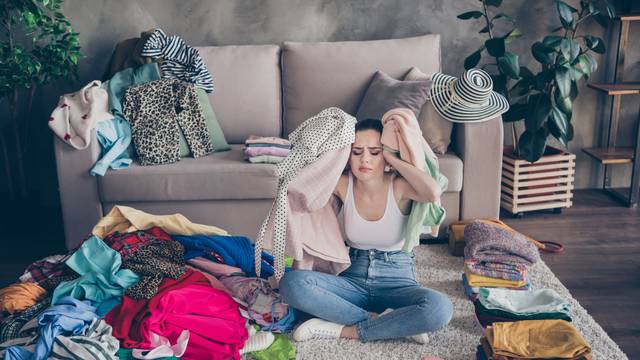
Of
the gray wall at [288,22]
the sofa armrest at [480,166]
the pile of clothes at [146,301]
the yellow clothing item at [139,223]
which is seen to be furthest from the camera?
the gray wall at [288,22]

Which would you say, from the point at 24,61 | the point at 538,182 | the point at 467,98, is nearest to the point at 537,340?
the point at 467,98

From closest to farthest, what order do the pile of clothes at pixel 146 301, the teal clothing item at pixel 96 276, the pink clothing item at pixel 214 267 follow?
1. the pile of clothes at pixel 146 301
2. the teal clothing item at pixel 96 276
3. the pink clothing item at pixel 214 267

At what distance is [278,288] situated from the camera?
2.64 meters

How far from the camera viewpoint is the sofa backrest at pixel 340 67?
3.69 m

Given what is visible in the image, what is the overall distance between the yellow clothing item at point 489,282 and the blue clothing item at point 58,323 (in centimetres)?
143

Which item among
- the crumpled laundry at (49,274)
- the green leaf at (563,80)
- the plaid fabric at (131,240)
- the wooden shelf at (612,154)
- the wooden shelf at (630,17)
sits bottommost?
the crumpled laundry at (49,274)

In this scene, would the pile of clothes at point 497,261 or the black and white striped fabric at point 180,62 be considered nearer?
the pile of clothes at point 497,261

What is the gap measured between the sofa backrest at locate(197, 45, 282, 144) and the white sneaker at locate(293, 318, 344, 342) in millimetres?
1451

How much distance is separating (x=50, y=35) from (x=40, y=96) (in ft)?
1.16

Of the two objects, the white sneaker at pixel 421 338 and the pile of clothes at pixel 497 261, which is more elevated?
the pile of clothes at pixel 497 261

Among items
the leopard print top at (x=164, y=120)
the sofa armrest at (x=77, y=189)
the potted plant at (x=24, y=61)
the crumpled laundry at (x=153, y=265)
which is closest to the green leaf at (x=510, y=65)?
the leopard print top at (x=164, y=120)

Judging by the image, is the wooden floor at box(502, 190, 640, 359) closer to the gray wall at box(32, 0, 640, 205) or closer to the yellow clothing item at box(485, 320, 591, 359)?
the yellow clothing item at box(485, 320, 591, 359)

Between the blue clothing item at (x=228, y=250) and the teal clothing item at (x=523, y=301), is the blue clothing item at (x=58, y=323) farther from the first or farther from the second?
the teal clothing item at (x=523, y=301)

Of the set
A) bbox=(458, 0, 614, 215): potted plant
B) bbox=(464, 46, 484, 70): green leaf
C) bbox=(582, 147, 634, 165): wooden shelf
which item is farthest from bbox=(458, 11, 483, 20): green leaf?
bbox=(582, 147, 634, 165): wooden shelf
